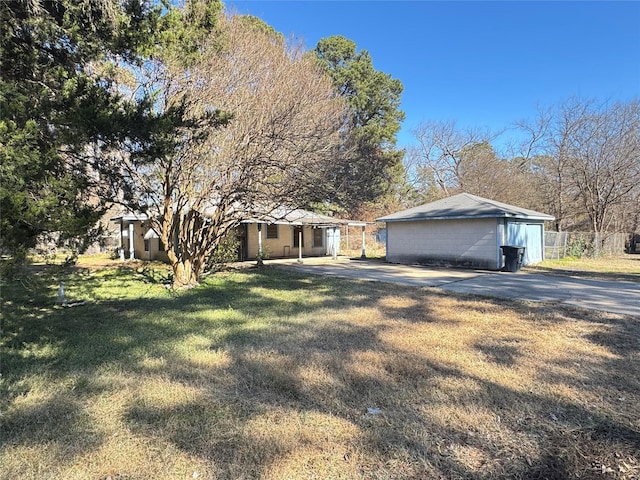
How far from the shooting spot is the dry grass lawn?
2.48m

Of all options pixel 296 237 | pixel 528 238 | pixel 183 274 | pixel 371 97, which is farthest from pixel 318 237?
pixel 183 274

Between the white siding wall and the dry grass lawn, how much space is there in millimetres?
8272

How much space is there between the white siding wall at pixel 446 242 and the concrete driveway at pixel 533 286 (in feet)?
3.79

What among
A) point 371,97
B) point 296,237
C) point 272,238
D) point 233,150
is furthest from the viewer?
point 371,97

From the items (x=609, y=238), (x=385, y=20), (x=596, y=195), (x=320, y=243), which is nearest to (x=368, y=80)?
(x=320, y=243)

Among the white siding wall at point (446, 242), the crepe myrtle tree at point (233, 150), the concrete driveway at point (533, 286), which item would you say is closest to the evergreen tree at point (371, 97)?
the white siding wall at point (446, 242)

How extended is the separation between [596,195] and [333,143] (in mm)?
20638

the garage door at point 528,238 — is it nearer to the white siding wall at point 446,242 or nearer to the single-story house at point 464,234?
the single-story house at point 464,234

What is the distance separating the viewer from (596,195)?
23.5 meters

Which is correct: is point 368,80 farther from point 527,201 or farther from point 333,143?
point 333,143

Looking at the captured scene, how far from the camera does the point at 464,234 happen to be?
50.9ft

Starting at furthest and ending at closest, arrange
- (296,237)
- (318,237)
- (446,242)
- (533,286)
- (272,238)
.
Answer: (318,237), (296,237), (272,238), (446,242), (533,286)

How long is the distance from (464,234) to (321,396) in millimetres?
13536

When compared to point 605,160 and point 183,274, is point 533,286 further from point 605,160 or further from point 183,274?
point 605,160
